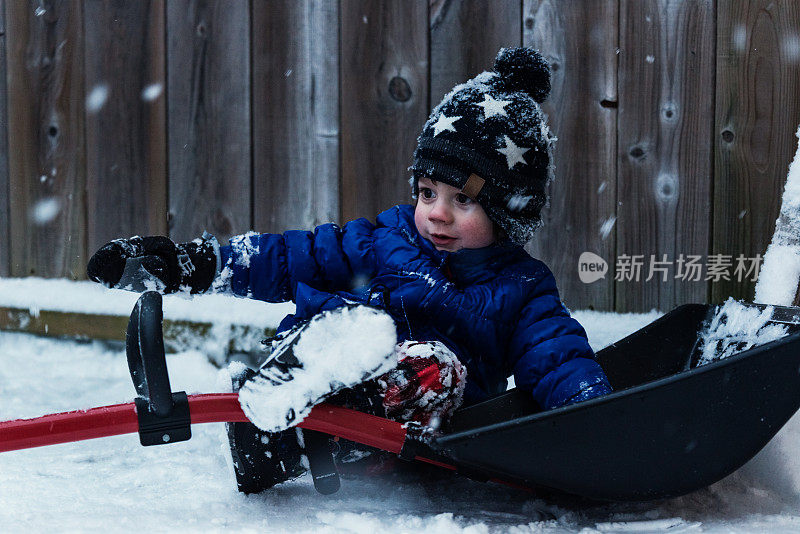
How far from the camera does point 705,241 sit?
2.12m

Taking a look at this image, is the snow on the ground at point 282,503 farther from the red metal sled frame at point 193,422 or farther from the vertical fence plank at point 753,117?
the vertical fence plank at point 753,117

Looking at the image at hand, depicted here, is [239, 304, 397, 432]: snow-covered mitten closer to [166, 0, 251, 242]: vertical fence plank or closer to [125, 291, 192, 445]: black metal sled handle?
[125, 291, 192, 445]: black metal sled handle

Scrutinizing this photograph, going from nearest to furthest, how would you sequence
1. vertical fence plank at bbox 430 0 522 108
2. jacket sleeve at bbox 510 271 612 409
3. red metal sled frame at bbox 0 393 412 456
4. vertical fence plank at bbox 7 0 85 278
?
red metal sled frame at bbox 0 393 412 456
jacket sleeve at bbox 510 271 612 409
vertical fence plank at bbox 430 0 522 108
vertical fence plank at bbox 7 0 85 278

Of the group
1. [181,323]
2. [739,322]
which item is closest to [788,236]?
[739,322]

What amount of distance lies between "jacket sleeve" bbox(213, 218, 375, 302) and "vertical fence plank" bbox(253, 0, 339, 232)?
2.21ft

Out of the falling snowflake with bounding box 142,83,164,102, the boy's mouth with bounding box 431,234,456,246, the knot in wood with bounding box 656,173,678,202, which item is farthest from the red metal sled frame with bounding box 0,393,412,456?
the falling snowflake with bounding box 142,83,164,102

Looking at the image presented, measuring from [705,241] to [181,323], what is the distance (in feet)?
5.07

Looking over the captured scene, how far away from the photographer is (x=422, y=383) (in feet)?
4.31

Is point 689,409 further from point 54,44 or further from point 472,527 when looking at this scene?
point 54,44

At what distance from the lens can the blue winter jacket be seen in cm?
143

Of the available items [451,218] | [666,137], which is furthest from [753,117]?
[451,218]

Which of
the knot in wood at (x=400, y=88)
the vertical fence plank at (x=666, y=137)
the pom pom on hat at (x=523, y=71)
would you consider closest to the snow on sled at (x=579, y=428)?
the pom pom on hat at (x=523, y=71)

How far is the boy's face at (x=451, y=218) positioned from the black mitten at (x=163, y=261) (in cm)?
42

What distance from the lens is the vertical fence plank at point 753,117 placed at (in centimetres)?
205
